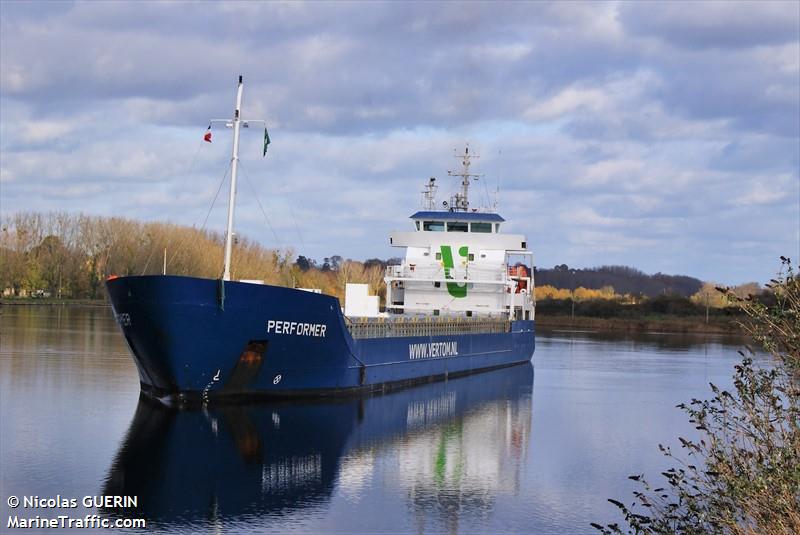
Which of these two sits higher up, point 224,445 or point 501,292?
point 501,292

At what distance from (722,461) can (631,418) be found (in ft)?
47.4

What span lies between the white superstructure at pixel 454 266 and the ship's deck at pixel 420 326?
2.63 ft

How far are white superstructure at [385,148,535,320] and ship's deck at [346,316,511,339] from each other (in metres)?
0.80

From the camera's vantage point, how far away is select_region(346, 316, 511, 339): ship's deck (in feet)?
77.7

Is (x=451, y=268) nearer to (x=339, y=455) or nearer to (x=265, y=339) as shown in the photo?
(x=265, y=339)

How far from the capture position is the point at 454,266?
3422cm

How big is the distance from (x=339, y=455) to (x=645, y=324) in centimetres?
7062

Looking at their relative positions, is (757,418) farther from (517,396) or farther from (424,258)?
(424,258)

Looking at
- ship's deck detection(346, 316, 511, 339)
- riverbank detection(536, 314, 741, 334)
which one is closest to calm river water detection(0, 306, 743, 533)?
ship's deck detection(346, 316, 511, 339)

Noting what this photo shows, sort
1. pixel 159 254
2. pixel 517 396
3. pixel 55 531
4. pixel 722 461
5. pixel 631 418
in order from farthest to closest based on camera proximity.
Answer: pixel 159 254
pixel 517 396
pixel 631 418
pixel 55 531
pixel 722 461

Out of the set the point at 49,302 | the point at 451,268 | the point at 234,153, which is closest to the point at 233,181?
the point at 234,153

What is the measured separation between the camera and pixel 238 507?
39.3 feet

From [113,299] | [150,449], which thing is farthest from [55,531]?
[113,299]

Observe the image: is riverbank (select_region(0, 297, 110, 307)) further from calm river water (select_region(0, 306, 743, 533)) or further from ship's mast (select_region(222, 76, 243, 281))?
ship's mast (select_region(222, 76, 243, 281))
